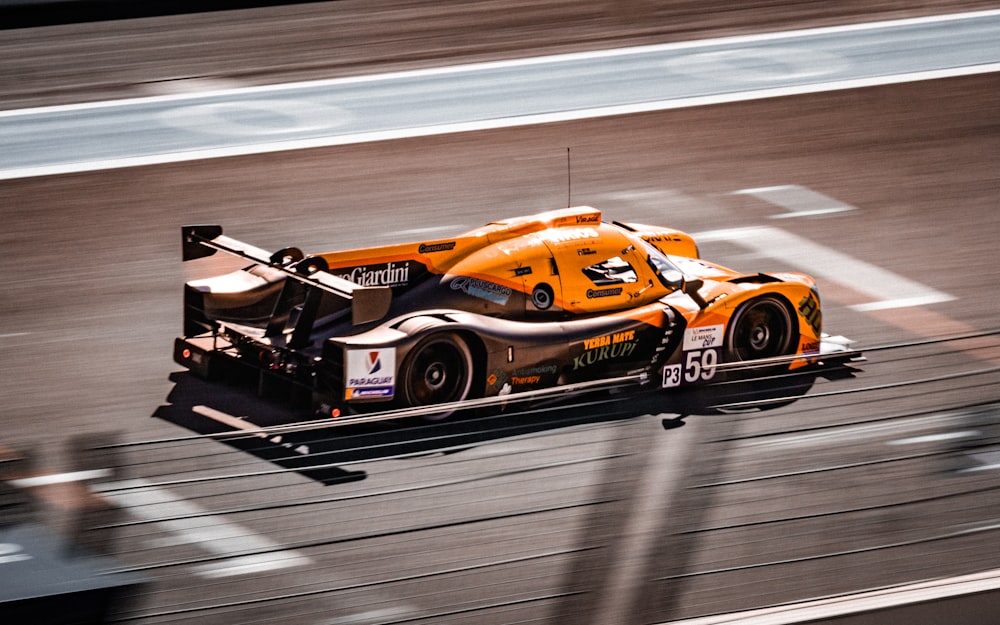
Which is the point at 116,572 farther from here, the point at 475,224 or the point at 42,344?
the point at 475,224

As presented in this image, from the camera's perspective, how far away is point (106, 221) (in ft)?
41.3

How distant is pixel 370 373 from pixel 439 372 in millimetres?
515

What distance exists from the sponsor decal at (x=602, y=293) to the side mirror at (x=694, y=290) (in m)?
0.45

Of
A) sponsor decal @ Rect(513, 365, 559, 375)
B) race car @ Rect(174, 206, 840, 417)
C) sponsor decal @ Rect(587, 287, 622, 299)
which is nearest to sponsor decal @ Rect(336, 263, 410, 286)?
race car @ Rect(174, 206, 840, 417)

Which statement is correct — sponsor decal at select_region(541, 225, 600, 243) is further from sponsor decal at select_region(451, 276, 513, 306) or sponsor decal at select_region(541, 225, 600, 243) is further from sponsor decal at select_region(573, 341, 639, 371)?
sponsor decal at select_region(573, 341, 639, 371)

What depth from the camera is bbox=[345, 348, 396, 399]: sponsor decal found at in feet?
25.3

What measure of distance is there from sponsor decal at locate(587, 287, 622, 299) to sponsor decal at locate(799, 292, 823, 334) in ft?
4.28

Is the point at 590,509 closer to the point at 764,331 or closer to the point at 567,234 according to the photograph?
the point at 567,234

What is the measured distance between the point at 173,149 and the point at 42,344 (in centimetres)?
499

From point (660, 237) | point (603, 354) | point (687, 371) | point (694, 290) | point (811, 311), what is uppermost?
point (660, 237)

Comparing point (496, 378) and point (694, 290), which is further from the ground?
point (694, 290)

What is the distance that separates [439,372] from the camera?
8.13 meters

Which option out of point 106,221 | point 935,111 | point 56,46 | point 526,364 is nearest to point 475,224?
point 106,221

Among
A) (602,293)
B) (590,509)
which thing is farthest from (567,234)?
(590,509)
